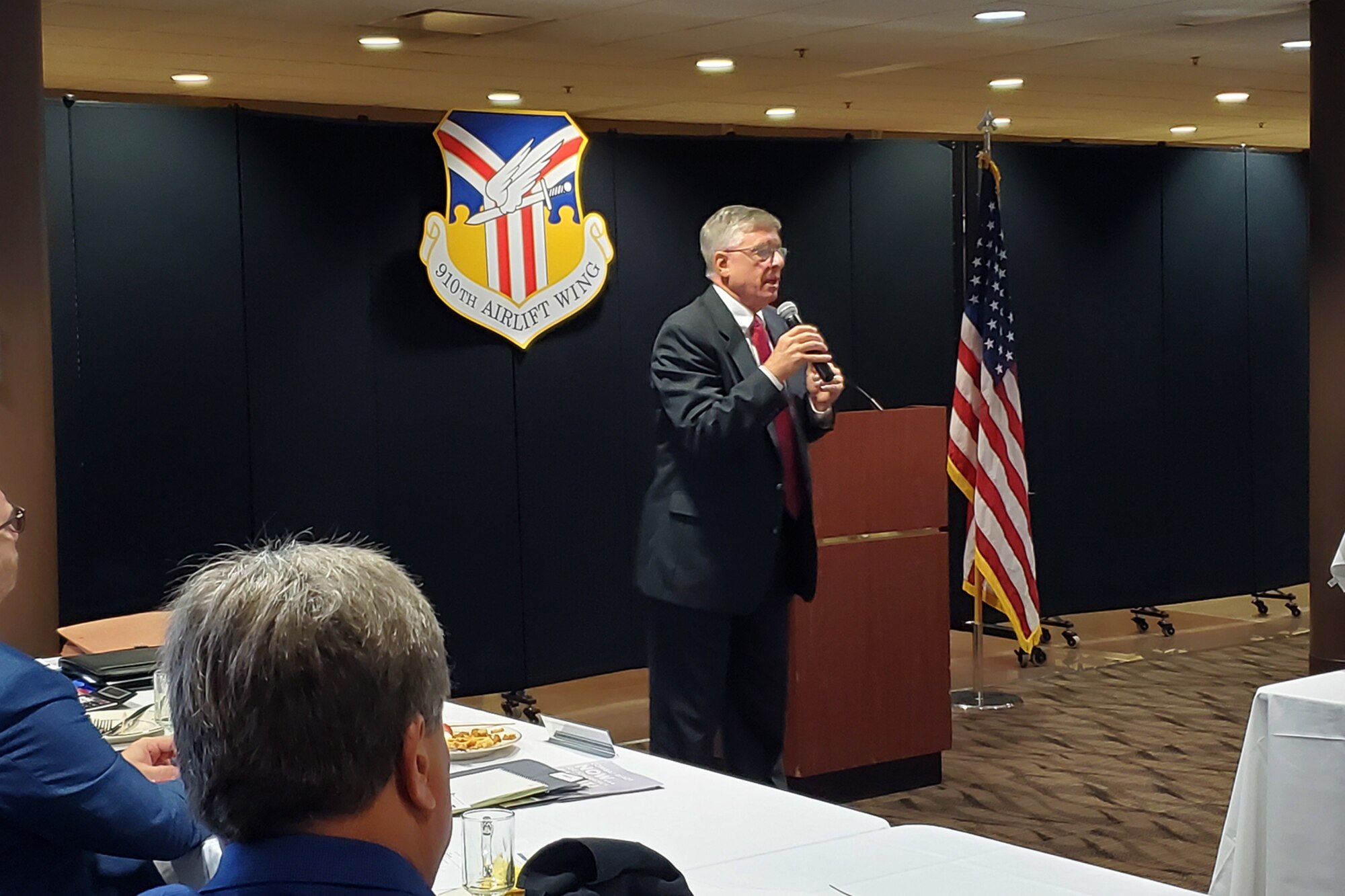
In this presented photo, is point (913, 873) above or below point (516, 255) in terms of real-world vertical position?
below

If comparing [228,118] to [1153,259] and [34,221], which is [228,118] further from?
[1153,259]

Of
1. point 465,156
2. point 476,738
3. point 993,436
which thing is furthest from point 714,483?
point 465,156

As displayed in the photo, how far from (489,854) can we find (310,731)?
584 mm

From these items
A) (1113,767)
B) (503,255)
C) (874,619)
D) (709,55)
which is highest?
(709,55)

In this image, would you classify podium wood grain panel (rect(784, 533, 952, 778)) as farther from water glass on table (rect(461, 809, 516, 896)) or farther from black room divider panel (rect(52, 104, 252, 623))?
water glass on table (rect(461, 809, 516, 896))

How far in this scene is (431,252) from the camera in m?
6.27

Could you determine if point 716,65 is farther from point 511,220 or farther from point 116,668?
point 116,668

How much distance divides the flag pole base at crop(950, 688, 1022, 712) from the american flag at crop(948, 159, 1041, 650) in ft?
1.05

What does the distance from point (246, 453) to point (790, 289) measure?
256 cm

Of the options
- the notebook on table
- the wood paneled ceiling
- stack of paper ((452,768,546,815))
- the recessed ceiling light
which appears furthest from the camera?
the recessed ceiling light

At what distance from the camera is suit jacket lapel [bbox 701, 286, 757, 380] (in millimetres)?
4086

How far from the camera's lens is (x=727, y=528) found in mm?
3982

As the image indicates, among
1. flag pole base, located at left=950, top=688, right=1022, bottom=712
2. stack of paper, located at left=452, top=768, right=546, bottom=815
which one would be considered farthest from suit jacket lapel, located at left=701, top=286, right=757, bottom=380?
flag pole base, located at left=950, top=688, right=1022, bottom=712

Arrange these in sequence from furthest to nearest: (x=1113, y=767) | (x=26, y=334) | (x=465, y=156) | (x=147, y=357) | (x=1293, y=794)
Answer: (x=465, y=156) → (x=147, y=357) → (x=1113, y=767) → (x=26, y=334) → (x=1293, y=794)
